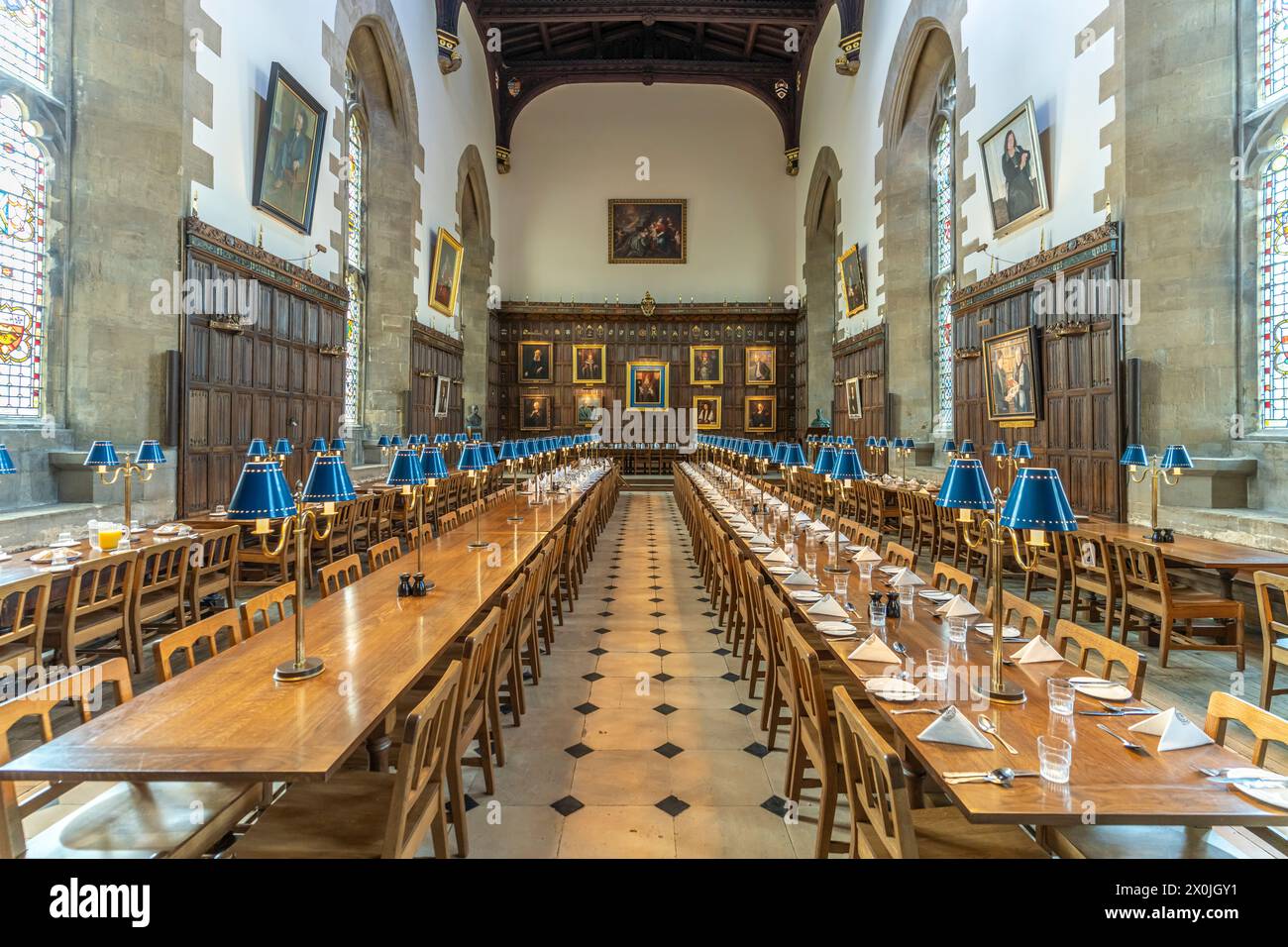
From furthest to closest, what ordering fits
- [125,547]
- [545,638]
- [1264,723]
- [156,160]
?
[156,160]
[545,638]
[125,547]
[1264,723]

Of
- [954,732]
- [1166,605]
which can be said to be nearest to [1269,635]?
[1166,605]

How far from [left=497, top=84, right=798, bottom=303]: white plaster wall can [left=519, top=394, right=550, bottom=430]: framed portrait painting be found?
358cm

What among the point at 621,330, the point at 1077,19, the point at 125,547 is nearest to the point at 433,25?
the point at 621,330

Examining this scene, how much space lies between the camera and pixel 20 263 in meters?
6.00

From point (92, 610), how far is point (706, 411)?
18392 millimetres

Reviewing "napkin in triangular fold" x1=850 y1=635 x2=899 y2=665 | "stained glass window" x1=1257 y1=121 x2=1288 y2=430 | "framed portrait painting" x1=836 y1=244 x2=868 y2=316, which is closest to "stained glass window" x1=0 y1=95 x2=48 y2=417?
"napkin in triangular fold" x1=850 y1=635 x2=899 y2=665

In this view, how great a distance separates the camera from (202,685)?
91.8 inches

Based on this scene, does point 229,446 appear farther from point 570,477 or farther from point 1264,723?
point 1264,723

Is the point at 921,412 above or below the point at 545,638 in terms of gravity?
above

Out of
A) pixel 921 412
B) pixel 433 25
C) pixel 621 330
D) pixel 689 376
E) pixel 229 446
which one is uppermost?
pixel 433 25

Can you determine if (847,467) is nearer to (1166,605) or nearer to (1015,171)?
(1166,605)

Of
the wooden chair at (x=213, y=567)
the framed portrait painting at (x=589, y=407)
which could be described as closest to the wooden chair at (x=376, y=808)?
the wooden chair at (x=213, y=567)

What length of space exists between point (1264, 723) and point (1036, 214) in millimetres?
8647

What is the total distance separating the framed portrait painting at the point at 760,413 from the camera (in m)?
21.4
